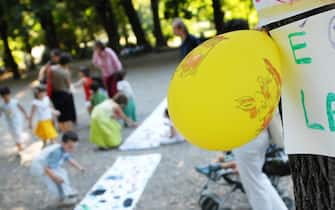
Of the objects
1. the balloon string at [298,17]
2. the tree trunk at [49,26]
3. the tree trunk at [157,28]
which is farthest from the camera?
the tree trunk at [157,28]

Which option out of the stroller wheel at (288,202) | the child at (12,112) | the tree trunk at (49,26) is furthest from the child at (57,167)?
the tree trunk at (49,26)

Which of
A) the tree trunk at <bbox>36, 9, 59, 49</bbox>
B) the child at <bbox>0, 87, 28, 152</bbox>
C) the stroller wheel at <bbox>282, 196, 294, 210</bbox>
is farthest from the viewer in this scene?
the tree trunk at <bbox>36, 9, 59, 49</bbox>

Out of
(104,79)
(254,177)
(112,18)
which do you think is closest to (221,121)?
(254,177)

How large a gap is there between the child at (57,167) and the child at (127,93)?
2.82 meters

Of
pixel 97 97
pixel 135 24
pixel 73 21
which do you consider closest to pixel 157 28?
pixel 135 24

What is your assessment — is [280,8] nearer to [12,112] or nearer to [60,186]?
[60,186]

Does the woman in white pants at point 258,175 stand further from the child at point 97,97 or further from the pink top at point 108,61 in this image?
the pink top at point 108,61

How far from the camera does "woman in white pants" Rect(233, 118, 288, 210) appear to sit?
124 inches

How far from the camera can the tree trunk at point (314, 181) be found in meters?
1.59

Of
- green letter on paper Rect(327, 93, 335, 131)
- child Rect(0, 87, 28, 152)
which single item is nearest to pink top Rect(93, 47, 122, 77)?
child Rect(0, 87, 28, 152)

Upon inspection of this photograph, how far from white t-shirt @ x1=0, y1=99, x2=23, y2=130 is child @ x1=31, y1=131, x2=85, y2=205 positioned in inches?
96.8

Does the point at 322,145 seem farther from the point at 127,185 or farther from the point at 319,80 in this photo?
the point at 127,185

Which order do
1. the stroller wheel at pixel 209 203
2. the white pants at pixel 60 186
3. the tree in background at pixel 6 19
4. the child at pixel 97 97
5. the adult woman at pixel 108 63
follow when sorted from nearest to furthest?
1. the stroller wheel at pixel 209 203
2. the white pants at pixel 60 186
3. the child at pixel 97 97
4. the adult woman at pixel 108 63
5. the tree in background at pixel 6 19

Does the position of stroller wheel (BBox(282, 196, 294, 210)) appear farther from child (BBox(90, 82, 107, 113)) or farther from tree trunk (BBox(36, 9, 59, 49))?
tree trunk (BBox(36, 9, 59, 49))
